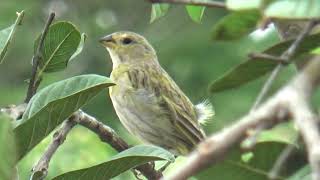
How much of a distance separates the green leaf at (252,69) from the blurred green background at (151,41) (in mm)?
4331

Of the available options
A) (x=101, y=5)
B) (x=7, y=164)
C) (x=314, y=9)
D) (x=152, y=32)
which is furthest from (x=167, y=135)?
(x=101, y=5)

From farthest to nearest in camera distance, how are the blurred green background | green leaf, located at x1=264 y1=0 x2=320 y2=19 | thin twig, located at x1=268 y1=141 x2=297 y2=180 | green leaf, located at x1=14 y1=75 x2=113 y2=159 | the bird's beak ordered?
the blurred green background → the bird's beak → green leaf, located at x1=14 y1=75 x2=113 y2=159 → green leaf, located at x1=264 y1=0 x2=320 y2=19 → thin twig, located at x1=268 y1=141 x2=297 y2=180

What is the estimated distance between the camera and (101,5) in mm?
14477

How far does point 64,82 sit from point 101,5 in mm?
12478

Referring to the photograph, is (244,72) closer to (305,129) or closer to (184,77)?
(305,129)

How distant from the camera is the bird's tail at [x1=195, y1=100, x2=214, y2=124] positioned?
4785mm

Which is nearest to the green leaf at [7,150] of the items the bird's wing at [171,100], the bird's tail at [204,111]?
the bird's wing at [171,100]

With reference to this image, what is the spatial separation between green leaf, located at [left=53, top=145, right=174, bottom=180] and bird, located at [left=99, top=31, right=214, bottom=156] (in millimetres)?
2489

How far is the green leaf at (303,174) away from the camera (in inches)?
56.1

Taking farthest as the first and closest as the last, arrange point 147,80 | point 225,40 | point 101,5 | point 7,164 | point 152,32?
1. point 101,5
2. point 152,32
3. point 147,80
4. point 7,164
5. point 225,40

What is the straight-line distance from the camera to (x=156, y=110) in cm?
486

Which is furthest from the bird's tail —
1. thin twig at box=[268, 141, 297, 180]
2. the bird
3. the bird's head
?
thin twig at box=[268, 141, 297, 180]

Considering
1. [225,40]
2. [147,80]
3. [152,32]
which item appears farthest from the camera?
[152,32]

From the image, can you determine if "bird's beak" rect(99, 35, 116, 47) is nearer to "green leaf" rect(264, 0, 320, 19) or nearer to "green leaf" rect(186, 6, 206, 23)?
"green leaf" rect(186, 6, 206, 23)
